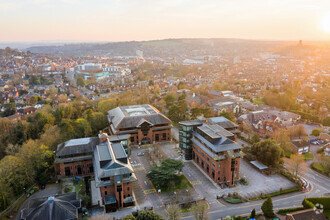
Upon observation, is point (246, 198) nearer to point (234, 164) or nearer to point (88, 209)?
point (234, 164)

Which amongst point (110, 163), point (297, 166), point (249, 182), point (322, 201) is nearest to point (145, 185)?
point (110, 163)

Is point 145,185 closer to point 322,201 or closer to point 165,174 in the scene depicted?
point 165,174

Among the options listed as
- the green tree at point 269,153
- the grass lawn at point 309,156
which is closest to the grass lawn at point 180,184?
the green tree at point 269,153

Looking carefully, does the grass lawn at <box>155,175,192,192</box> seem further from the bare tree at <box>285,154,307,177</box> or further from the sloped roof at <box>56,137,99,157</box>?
the bare tree at <box>285,154,307,177</box>

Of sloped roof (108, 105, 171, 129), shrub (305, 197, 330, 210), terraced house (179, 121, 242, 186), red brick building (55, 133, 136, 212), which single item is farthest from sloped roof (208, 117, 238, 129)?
shrub (305, 197, 330, 210)

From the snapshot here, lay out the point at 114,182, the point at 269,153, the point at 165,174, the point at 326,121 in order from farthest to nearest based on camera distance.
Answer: the point at 326,121
the point at 269,153
the point at 165,174
the point at 114,182

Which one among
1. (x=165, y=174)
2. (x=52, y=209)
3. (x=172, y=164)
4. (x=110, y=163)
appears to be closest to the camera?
(x=52, y=209)
